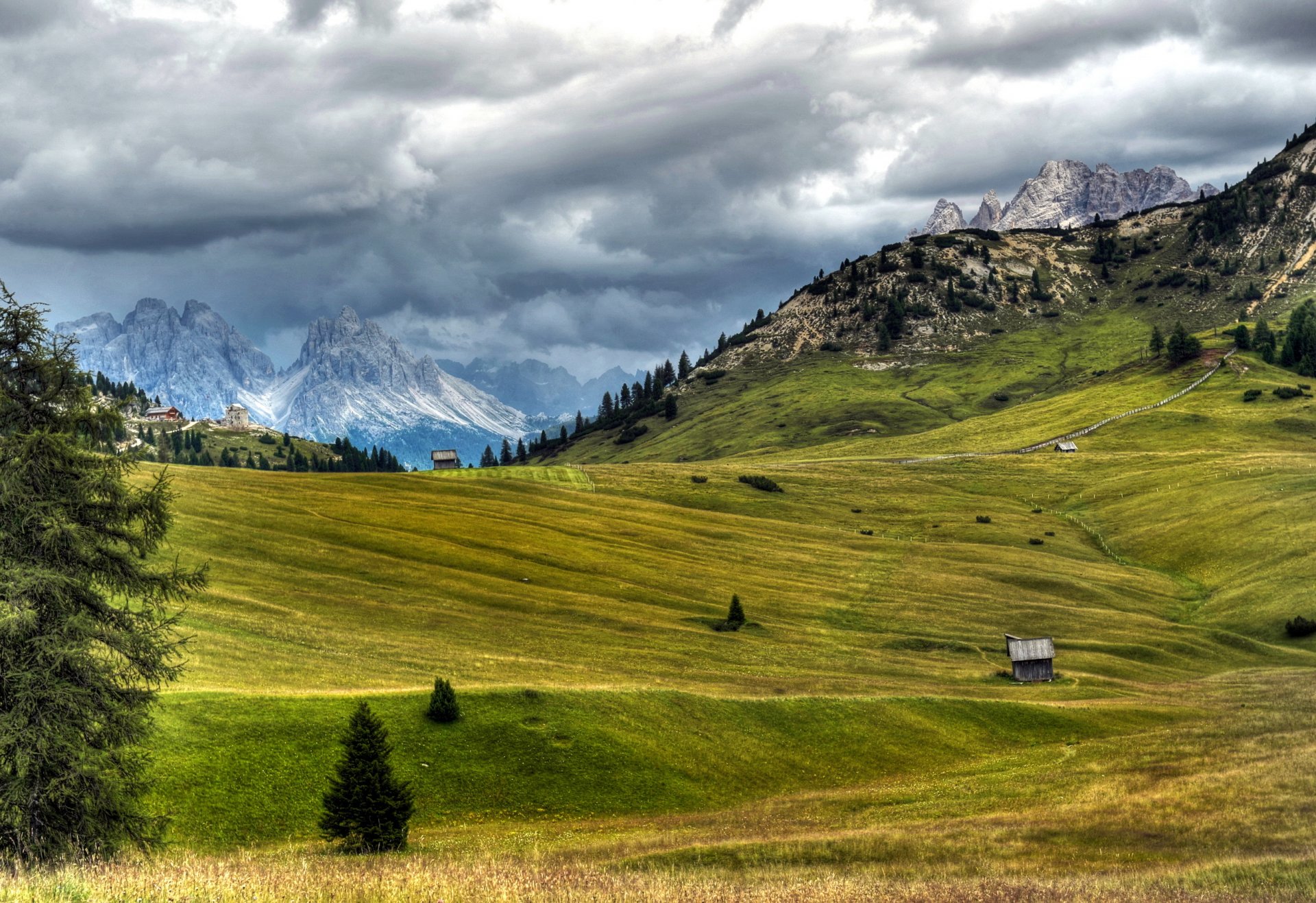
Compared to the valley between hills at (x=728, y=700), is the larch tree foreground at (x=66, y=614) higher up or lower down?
higher up

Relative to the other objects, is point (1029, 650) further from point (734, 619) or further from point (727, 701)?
point (727, 701)

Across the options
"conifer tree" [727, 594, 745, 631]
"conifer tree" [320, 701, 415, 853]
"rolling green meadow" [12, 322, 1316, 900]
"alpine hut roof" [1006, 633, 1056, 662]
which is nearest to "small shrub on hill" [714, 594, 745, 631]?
"conifer tree" [727, 594, 745, 631]

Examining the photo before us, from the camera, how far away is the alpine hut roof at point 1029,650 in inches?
2982

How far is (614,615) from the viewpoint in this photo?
3100 inches

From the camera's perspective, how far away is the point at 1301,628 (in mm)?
85375

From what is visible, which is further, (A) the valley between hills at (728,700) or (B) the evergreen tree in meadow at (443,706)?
(B) the evergreen tree in meadow at (443,706)

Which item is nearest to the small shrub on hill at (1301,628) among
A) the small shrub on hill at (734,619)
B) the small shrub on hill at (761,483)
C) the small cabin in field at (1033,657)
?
the small cabin in field at (1033,657)

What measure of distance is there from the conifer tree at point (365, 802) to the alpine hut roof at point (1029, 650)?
186 ft

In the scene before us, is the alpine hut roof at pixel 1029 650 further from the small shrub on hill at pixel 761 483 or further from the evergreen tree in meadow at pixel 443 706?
A: the small shrub on hill at pixel 761 483

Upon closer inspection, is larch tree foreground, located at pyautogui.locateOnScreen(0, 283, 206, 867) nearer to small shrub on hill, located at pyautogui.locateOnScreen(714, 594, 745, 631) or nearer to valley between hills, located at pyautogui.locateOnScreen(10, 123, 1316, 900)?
valley between hills, located at pyautogui.locateOnScreen(10, 123, 1316, 900)

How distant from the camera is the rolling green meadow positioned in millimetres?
29766

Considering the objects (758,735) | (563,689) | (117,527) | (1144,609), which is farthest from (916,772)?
(1144,609)

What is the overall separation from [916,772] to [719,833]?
18845mm

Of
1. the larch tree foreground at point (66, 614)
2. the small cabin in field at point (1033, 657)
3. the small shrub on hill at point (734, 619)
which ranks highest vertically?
the larch tree foreground at point (66, 614)
